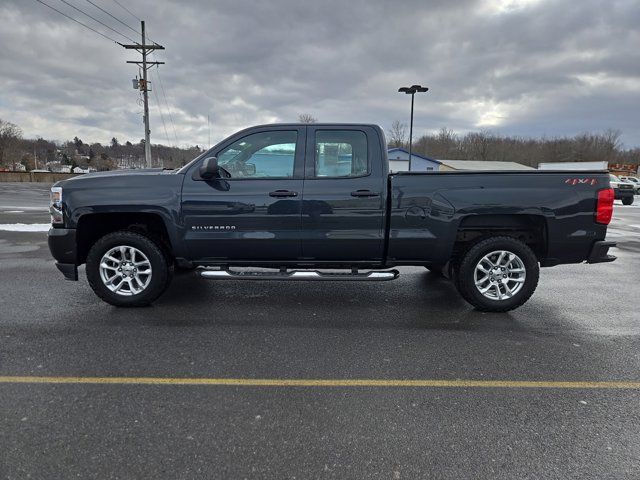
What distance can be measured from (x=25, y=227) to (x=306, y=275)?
9.88 metres

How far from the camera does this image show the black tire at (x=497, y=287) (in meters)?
4.63

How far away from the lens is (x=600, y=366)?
353cm

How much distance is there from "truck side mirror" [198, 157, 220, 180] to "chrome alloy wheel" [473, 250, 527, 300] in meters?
3.06

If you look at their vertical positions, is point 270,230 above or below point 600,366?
above

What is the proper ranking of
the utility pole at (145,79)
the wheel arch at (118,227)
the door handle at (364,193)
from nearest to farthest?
the door handle at (364,193), the wheel arch at (118,227), the utility pole at (145,79)

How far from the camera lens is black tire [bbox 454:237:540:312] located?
4.63 m

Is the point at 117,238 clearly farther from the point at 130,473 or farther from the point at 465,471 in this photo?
the point at 465,471

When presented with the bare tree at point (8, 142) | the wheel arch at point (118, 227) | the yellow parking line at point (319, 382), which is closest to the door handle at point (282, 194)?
the wheel arch at point (118, 227)

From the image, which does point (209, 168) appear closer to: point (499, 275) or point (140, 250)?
point (140, 250)

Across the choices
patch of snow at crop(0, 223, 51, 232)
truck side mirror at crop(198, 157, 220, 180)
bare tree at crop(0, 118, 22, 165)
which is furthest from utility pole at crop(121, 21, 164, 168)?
bare tree at crop(0, 118, 22, 165)

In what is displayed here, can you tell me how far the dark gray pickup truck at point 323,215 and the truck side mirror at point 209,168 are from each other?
0.8 inches

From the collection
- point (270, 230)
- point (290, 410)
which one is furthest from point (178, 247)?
point (290, 410)

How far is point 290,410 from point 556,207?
11.7ft

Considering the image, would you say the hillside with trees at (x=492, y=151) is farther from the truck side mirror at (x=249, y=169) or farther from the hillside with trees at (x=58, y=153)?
the truck side mirror at (x=249, y=169)
